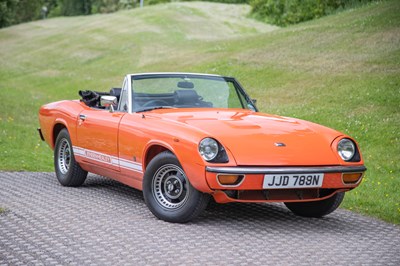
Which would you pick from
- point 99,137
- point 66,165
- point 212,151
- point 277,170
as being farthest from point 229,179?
point 66,165

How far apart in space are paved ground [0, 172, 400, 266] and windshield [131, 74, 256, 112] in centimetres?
114

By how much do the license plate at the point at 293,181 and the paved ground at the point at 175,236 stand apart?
1.48 ft

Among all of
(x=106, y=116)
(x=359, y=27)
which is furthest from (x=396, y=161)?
(x=359, y=27)

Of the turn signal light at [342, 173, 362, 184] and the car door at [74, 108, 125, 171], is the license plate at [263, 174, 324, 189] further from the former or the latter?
→ the car door at [74, 108, 125, 171]

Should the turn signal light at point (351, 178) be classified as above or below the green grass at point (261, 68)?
above

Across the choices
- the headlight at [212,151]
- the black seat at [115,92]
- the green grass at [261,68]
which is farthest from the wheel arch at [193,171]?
the green grass at [261,68]

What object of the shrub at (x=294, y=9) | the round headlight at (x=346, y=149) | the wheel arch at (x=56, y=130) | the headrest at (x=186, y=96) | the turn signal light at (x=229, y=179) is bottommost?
the shrub at (x=294, y=9)

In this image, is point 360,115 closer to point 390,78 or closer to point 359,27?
point 390,78

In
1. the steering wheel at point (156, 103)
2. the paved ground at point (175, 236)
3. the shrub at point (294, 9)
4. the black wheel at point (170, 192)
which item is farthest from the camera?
the shrub at point (294, 9)

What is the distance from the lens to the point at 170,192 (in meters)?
6.71

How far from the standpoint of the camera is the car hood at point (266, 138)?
6312mm

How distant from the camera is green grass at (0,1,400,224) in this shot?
42.5 feet

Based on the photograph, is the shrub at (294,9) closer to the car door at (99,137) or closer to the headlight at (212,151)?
the car door at (99,137)

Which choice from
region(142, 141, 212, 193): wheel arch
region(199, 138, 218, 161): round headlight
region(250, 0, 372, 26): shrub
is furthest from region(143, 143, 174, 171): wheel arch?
region(250, 0, 372, 26): shrub
